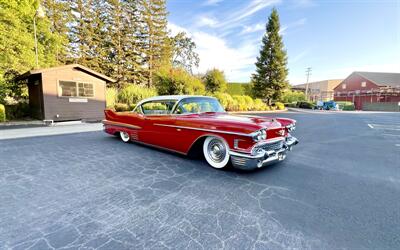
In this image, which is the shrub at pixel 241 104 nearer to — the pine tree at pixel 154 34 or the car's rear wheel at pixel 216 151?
the pine tree at pixel 154 34

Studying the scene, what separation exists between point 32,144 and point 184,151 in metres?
4.32

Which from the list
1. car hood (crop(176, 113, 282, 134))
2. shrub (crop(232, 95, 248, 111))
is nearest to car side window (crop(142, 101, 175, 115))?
car hood (crop(176, 113, 282, 134))

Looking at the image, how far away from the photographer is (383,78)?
124 feet

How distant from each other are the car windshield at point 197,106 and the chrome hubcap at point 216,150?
90cm

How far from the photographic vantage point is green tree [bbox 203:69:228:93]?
1975cm

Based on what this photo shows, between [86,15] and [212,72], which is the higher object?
[86,15]

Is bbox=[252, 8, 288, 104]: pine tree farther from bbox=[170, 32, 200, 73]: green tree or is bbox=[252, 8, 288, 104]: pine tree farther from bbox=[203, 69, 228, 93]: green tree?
bbox=[170, 32, 200, 73]: green tree

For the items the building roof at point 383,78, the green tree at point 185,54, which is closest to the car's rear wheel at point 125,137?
the green tree at point 185,54

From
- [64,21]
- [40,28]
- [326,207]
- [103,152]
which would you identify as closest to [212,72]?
[40,28]

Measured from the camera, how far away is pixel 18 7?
1067 cm

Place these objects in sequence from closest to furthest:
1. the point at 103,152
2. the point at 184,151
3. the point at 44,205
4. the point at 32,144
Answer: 1. the point at 44,205
2. the point at 184,151
3. the point at 103,152
4. the point at 32,144

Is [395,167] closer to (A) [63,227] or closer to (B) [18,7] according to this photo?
(A) [63,227]

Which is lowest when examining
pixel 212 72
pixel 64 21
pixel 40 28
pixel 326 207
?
pixel 326 207

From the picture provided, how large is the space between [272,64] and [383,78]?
30.9m
